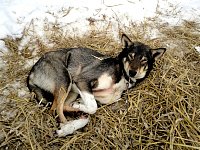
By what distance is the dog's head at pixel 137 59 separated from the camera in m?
4.49

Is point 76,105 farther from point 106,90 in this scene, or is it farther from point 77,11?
point 77,11

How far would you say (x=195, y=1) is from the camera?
22.0ft

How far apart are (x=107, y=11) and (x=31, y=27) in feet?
4.61

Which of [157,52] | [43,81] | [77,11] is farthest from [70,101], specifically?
[77,11]

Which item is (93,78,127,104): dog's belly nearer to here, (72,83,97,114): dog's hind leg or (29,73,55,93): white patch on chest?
(72,83,97,114): dog's hind leg

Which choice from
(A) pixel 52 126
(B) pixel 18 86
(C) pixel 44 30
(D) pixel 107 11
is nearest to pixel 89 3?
(D) pixel 107 11

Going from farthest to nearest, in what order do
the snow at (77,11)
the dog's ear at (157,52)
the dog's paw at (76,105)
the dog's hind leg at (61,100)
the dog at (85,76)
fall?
the snow at (77,11), the dog's ear at (157,52), the dog's paw at (76,105), the dog at (85,76), the dog's hind leg at (61,100)

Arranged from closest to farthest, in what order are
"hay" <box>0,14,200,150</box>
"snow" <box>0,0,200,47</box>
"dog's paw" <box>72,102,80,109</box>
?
1. "hay" <box>0,14,200,150</box>
2. "dog's paw" <box>72,102,80,109</box>
3. "snow" <box>0,0,200,47</box>

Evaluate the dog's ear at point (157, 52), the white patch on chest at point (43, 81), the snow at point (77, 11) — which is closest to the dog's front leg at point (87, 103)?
the white patch on chest at point (43, 81)

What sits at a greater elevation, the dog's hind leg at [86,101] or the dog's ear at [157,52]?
the dog's ear at [157,52]

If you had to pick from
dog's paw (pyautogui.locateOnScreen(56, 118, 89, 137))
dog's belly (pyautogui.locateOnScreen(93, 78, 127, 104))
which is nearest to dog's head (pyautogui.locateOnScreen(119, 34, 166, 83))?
dog's belly (pyautogui.locateOnScreen(93, 78, 127, 104))

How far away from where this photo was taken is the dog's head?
14.7ft

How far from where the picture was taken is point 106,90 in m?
4.61

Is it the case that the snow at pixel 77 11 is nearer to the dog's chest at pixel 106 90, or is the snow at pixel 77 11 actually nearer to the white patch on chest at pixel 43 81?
the white patch on chest at pixel 43 81
